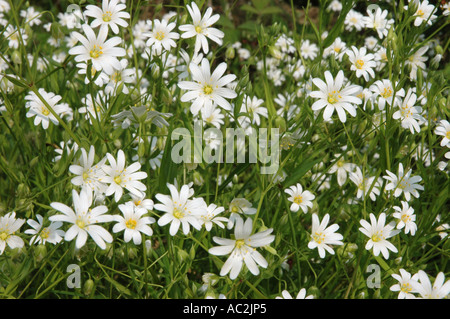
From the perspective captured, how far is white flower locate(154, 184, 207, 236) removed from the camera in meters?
1.46

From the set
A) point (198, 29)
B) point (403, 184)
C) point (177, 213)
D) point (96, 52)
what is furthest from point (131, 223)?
point (403, 184)

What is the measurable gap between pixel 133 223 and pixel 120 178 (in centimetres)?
16

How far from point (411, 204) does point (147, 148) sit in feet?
4.02

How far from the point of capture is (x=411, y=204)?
220cm

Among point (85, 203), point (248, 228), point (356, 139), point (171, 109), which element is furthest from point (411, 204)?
point (85, 203)

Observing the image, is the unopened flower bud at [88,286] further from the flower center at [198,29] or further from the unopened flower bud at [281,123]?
the flower center at [198,29]

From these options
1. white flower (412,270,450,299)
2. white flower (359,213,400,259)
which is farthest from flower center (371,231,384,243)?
white flower (412,270,450,299)

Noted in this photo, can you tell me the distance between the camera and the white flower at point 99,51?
1.58 m

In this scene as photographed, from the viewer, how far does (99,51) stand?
1634 mm

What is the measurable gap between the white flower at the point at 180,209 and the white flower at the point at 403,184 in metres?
0.77

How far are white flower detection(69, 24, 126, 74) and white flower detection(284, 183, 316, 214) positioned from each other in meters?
0.80

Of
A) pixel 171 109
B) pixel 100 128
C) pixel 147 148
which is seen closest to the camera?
pixel 100 128
